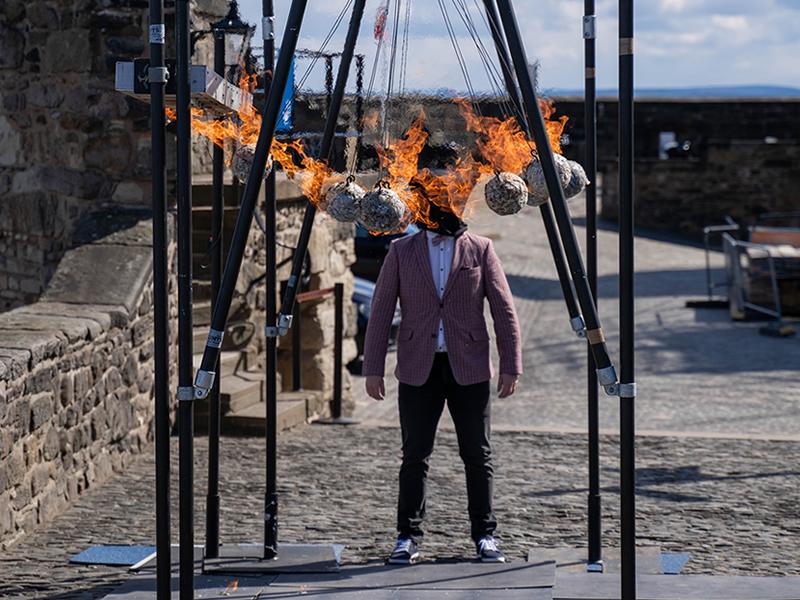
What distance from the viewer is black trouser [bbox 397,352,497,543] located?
5.86m

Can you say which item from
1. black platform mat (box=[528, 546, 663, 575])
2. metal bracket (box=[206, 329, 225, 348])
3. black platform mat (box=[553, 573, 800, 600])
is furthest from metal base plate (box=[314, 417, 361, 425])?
metal bracket (box=[206, 329, 225, 348])

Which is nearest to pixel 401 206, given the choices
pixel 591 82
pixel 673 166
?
pixel 591 82

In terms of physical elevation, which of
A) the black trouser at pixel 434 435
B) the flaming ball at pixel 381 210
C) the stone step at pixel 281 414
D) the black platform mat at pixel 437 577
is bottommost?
the black platform mat at pixel 437 577

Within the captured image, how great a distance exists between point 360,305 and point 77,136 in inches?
282

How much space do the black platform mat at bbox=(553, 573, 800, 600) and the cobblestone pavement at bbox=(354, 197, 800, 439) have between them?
1472mm

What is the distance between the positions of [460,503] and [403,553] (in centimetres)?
142

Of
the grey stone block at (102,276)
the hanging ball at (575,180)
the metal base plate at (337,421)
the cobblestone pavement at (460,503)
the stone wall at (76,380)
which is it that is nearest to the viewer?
the hanging ball at (575,180)

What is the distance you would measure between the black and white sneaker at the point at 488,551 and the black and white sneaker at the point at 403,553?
0.28 m

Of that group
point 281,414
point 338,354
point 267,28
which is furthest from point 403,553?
point 338,354

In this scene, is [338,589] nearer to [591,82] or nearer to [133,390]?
[591,82]

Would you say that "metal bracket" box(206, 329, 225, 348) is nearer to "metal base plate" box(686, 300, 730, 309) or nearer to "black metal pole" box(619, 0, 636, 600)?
"black metal pole" box(619, 0, 636, 600)

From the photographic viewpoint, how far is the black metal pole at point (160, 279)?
173 inches

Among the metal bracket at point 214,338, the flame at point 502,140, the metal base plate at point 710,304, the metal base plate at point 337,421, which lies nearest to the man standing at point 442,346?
the flame at point 502,140

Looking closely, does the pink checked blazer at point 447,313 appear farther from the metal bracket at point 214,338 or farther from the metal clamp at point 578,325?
the metal bracket at point 214,338
